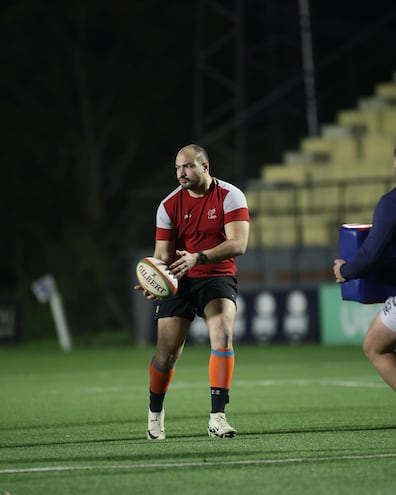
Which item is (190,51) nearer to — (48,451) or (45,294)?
(45,294)

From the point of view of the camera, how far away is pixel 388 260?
9094 mm

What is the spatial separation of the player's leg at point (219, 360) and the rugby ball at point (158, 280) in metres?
0.41

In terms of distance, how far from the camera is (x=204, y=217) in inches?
398

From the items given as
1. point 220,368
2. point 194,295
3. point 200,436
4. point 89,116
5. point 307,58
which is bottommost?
point 200,436

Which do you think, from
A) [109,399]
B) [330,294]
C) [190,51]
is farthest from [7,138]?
[109,399]

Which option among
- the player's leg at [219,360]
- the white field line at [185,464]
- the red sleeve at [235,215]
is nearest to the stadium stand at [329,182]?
the red sleeve at [235,215]

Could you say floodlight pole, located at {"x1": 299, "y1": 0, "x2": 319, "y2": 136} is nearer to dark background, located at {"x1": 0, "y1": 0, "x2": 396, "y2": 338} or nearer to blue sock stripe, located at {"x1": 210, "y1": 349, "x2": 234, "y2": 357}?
dark background, located at {"x1": 0, "y1": 0, "x2": 396, "y2": 338}

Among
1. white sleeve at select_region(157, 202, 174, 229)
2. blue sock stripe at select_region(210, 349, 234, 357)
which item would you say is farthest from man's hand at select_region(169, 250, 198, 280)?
blue sock stripe at select_region(210, 349, 234, 357)

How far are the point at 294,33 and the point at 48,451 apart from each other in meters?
28.2

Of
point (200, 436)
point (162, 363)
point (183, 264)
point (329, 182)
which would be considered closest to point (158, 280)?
point (183, 264)

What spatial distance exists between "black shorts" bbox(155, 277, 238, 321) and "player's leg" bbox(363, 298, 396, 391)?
4.72 feet

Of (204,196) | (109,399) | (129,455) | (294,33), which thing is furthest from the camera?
(294,33)

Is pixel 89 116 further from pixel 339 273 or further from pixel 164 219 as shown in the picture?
pixel 339 273

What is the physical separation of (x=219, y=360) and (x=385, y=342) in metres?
1.51
